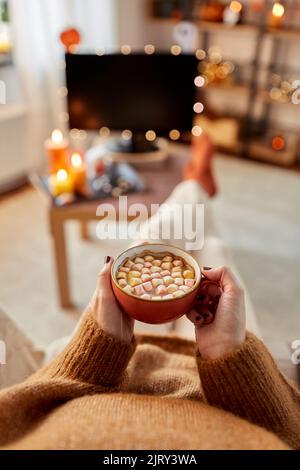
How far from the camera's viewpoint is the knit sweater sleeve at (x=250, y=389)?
59 cm

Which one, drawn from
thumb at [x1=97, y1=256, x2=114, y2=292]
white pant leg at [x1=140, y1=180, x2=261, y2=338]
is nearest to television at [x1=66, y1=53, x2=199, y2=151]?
white pant leg at [x1=140, y1=180, x2=261, y2=338]

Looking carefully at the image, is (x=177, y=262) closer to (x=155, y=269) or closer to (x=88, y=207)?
(x=155, y=269)

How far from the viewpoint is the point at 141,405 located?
57 centimetres

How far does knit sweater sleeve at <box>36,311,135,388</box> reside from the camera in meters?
0.64

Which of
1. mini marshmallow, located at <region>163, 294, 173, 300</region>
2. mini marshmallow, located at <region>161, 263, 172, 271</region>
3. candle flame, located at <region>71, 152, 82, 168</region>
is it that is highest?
mini marshmallow, located at <region>161, 263, 172, 271</region>

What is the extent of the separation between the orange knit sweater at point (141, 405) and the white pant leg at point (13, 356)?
0.11 meters

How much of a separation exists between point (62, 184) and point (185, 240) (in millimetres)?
676

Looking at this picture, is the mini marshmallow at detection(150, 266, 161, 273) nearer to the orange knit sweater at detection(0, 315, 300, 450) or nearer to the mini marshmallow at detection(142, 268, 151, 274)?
the mini marshmallow at detection(142, 268, 151, 274)

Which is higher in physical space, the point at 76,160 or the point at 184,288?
the point at 184,288

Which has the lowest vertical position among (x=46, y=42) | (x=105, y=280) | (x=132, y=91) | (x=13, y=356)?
(x=13, y=356)

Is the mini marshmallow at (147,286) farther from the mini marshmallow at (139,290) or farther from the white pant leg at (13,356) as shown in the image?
the white pant leg at (13,356)

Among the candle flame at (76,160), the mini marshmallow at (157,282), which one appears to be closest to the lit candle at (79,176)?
the candle flame at (76,160)

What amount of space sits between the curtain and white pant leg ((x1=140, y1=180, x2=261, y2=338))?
1575 millimetres

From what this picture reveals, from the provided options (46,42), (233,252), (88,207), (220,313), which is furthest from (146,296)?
(46,42)
